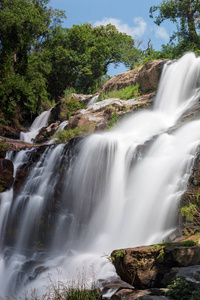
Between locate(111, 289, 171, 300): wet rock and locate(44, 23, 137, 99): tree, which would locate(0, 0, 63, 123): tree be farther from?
locate(111, 289, 171, 300): wet rock

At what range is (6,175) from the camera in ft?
37.4

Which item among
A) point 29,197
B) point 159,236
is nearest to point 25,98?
point 29,197

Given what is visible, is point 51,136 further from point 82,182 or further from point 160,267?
point 160,267

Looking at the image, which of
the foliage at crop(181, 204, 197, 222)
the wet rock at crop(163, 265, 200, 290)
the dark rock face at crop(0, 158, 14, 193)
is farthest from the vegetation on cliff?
the wet rock at crop(163, 265, 200, 290)

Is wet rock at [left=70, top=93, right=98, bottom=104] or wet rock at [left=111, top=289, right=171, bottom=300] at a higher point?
wet rock at [left=70, top=93, right=98, bottom=104]

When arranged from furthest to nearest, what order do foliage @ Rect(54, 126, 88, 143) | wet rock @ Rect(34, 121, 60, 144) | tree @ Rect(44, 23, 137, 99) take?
1. tree @ Rect(44, 23, 137, 99)
2. wet rock @ Rect(34, 121, 60, 144)
3. foliage @ Rect(54, 126, 88, 143)

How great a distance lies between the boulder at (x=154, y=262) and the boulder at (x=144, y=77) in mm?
14354

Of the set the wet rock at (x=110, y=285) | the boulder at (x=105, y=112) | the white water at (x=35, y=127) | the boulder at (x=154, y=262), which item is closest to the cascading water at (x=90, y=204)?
the wet rock at (x=110, y=285)

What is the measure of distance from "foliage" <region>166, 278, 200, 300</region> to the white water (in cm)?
1717

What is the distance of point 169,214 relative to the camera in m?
6.93

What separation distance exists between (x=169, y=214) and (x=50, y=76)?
2565 centimetres

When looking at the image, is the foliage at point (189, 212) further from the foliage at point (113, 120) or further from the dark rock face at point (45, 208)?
the foliage at point (113, 120)

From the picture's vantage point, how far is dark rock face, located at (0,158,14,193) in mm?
11242

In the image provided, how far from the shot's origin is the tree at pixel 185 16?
2059 cm
